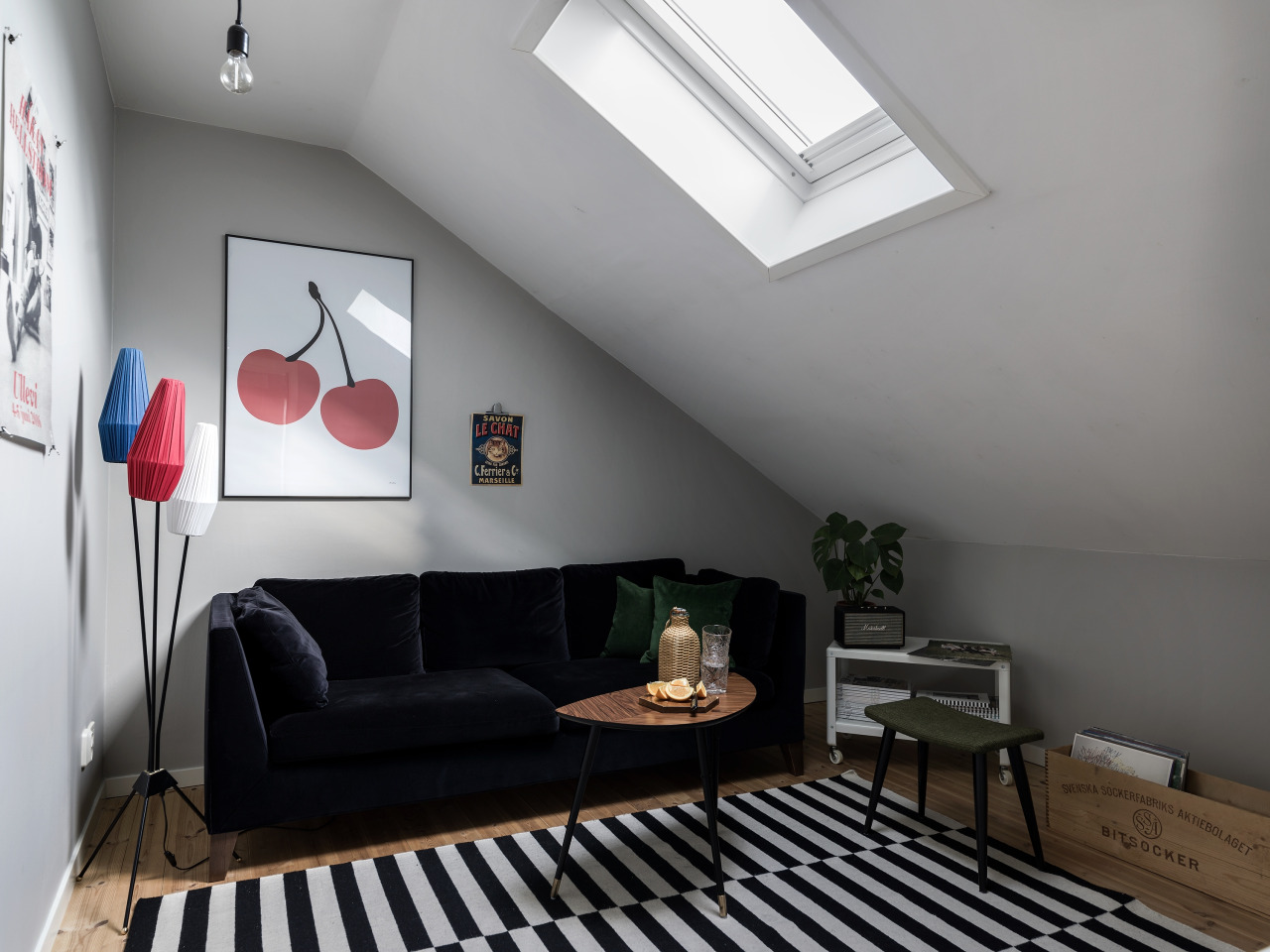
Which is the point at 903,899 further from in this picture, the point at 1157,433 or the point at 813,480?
the point at 813,480

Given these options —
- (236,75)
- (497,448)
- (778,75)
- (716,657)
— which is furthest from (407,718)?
(778,75)

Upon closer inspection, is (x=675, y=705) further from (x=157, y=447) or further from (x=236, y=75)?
(x=236, y=75)

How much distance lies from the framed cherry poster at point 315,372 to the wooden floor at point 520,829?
1.31 m

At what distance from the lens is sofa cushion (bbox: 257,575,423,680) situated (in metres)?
3.13

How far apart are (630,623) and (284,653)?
5.06 feet

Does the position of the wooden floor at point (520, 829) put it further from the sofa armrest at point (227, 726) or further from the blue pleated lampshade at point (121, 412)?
the blue pleated lampshade at point (121, 412)

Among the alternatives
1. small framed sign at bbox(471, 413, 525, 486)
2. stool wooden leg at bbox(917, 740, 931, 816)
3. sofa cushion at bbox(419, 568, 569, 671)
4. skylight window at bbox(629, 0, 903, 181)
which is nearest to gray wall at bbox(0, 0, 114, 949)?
sofa cushion at bbox(419, 568, 569, 671)

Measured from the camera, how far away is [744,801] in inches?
120

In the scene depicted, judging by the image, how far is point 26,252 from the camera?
5.58 feet

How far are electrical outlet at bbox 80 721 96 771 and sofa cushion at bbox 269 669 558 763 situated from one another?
0.60 metres

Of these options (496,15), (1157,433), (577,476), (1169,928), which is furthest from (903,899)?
(496,15)

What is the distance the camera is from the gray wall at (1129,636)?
2.79 meters

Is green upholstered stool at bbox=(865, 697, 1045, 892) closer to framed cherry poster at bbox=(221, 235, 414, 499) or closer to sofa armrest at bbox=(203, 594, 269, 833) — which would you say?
sofa armrest at bbox=(203, 594, 269, 833)

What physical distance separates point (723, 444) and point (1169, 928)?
2.77 metres
